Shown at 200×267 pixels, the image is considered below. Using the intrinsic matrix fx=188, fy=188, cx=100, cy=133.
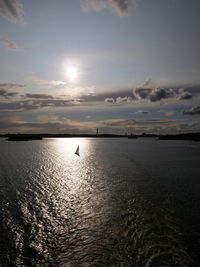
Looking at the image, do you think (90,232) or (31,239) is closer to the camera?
(31,239)

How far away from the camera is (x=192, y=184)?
2575 cm

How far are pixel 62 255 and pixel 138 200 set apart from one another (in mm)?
11214

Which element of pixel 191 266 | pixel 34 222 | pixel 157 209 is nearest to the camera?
pixel 191 266

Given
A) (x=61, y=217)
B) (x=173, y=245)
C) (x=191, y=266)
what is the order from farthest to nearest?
(x=61, y=217) → (x=173, y=245) → (x=191, y=266)

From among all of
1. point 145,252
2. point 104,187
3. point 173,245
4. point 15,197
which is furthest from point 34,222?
point 104,187

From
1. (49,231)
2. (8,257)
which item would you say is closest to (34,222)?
(49,231)

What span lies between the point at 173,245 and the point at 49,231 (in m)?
8.19

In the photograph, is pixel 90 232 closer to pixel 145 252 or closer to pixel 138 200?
pixel 145 252

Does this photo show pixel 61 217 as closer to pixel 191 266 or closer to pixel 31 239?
pixel 31 239

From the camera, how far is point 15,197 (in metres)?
19.9

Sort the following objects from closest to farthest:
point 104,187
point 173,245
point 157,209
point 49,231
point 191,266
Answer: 1. point 191,266
2. point 173,245
3. point 49,231
4. point 157,209
5. point 104,187

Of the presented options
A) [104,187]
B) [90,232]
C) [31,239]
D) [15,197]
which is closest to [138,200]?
[104,187]

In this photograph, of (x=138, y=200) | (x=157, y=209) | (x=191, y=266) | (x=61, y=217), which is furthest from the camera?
(x=138, y=200)

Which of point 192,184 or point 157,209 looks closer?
point 157,209
